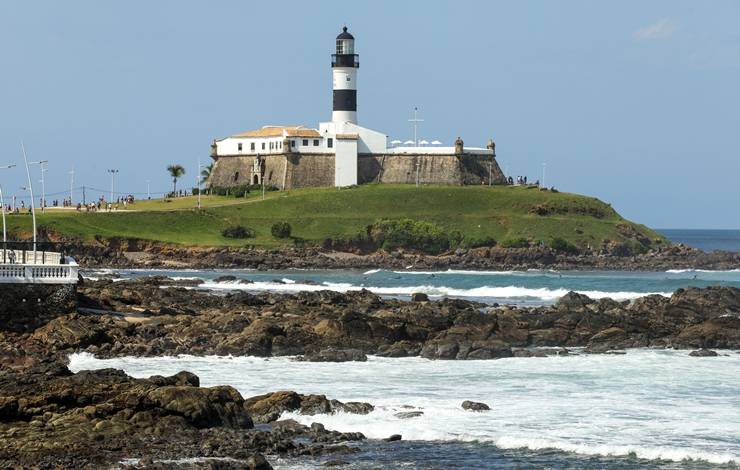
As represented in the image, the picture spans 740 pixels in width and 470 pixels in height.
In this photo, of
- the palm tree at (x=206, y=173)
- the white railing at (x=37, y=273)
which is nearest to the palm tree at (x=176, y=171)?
the palm tree at (x=206, y=173)

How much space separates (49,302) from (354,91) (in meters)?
92.5

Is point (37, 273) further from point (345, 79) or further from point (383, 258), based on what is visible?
point (345, 79)

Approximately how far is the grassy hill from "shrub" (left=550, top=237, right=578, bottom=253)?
897 mm

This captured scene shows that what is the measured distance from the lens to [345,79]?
126938 mm

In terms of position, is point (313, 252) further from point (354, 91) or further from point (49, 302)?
point (49, 302)

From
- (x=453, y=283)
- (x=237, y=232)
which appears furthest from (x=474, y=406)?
(x=237, y=232)

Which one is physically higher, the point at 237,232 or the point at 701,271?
the point at 237,232

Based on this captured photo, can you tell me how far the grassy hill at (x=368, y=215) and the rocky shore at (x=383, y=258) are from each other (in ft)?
7.31

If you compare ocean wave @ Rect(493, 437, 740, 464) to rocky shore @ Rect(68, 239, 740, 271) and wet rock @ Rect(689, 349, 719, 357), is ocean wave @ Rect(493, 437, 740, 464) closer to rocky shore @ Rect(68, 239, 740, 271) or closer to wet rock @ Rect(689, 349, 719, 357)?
wet rock @ Rect(689, 349, 719, 357)

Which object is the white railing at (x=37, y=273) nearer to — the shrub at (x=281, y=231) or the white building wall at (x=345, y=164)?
the shrub at (x=281, y=231)

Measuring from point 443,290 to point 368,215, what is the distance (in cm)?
4585

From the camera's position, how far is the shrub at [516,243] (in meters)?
116

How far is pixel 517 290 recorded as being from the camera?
75250 mm

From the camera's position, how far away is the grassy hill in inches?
4382
